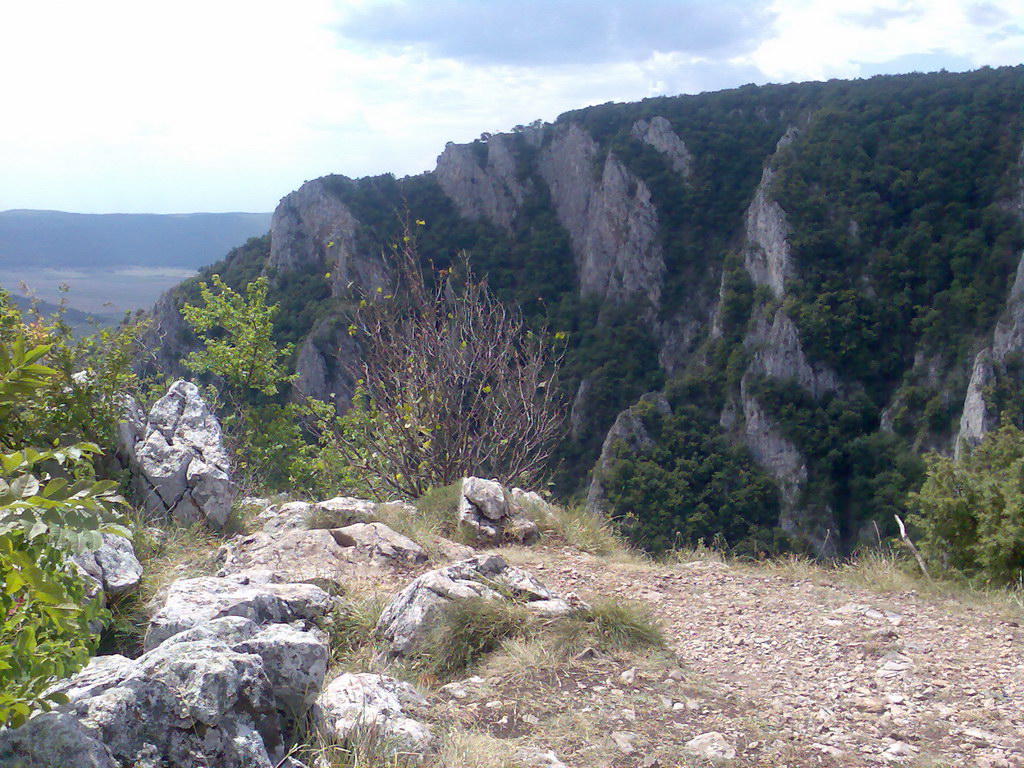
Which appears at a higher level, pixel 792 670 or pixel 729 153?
pixel 729 153

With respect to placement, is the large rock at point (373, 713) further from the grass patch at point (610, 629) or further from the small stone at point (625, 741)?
the grass patch at point (610, 629)

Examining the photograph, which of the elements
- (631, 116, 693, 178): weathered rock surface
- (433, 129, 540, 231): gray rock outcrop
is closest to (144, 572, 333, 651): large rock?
(631, 116, 693, 178): weathered rock surface

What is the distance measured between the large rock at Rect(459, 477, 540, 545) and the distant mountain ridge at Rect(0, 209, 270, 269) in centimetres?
4919

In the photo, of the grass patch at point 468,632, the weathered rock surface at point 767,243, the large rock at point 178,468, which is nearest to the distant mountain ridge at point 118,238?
the weathered rock surface at point 767,243

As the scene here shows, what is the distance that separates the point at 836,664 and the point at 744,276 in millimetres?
47247

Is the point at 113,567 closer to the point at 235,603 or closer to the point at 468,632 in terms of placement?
the point at 235,603

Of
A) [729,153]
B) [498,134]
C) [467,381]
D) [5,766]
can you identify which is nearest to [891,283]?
[729,153]

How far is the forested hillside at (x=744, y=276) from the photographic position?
1436 inches

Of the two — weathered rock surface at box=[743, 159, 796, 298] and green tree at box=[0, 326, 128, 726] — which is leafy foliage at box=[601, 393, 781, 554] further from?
green tree at box=[0, 326, 128, 726]

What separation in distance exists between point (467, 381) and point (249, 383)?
4292 millimetres

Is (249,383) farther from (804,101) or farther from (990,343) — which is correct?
(804,101)

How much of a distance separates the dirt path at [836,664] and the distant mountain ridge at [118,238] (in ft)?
168

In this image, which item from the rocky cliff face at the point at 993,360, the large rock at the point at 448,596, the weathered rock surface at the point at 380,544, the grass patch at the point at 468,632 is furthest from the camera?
the rocky cliff face at the point at 993,360

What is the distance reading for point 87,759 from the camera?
1868 millimetres
